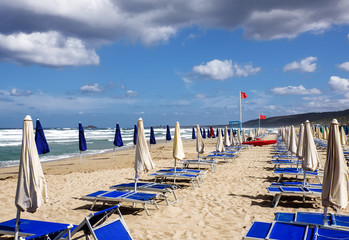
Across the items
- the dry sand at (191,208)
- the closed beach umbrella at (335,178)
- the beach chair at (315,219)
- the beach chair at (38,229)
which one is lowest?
the dry sand at (191,208)

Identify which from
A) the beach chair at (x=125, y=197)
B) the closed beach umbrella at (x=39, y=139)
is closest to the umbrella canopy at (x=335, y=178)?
the beach chair at (x=125, y=197)

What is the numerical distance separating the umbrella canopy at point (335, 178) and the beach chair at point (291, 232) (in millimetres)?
395

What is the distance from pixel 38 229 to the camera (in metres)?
4.32

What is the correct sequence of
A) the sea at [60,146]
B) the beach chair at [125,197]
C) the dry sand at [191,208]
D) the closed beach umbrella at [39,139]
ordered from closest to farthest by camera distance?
1. the dry sand at [191,208]
2. the beach chair at [125,197]
3. the closed beach umbrella at [39,139]
4. the sea at [60,146]

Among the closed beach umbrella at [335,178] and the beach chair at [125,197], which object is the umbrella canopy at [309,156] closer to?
the closed beach umbrella at [335,178]

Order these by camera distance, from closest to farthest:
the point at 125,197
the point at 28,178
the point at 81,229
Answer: the point at 81,229, the point at 28,178, the point at 125,197

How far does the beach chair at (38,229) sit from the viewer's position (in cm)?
386

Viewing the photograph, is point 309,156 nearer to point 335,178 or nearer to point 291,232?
point 335,178

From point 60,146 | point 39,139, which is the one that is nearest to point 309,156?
point 39,139

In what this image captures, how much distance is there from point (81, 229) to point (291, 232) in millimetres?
2916

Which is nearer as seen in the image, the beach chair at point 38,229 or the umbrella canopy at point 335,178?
the beach chair at point 38,229

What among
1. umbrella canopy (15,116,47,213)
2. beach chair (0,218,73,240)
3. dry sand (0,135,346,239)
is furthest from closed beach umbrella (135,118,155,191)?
umbrella canopy (15,116,47,213)

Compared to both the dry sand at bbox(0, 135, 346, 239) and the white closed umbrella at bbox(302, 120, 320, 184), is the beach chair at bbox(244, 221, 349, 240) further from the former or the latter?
the white closed umbrella at bbox(302, 120, 320, 184)

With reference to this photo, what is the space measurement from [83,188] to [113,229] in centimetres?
561
